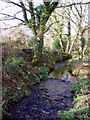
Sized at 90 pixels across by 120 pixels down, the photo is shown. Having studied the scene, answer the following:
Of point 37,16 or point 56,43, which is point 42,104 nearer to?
point 37,16

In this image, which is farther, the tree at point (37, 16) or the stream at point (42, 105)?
the tree at point (37, 16)

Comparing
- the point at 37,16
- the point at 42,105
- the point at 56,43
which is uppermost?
the point at 37,16

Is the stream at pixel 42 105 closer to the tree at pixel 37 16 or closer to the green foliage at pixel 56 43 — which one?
the tree at pixel 37 16

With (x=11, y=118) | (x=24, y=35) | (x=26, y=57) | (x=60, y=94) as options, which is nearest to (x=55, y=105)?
(x=60, y=94)

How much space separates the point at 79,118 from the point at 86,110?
0.92 ft

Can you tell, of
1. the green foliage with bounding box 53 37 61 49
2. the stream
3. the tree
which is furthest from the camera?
the green foliage with bounding box 53 37 61 49

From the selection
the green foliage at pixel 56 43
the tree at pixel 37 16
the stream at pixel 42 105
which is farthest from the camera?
the green foliage at pixel 56 43

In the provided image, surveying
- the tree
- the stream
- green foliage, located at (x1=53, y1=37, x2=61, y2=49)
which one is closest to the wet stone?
the stream

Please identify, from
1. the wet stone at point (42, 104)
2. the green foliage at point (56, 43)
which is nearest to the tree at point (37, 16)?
the wet stone at point (42, 104)

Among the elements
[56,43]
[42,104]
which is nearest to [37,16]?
[42,104]

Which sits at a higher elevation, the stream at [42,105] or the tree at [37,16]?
the tree at [37,16]

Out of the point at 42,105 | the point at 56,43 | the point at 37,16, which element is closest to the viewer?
the point at 42,105

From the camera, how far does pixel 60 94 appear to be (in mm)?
4699

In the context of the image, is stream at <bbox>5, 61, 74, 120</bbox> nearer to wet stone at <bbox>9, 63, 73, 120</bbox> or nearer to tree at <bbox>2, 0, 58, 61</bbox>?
wet stone at <bbox>9, 63, 73, 120</bbox>
